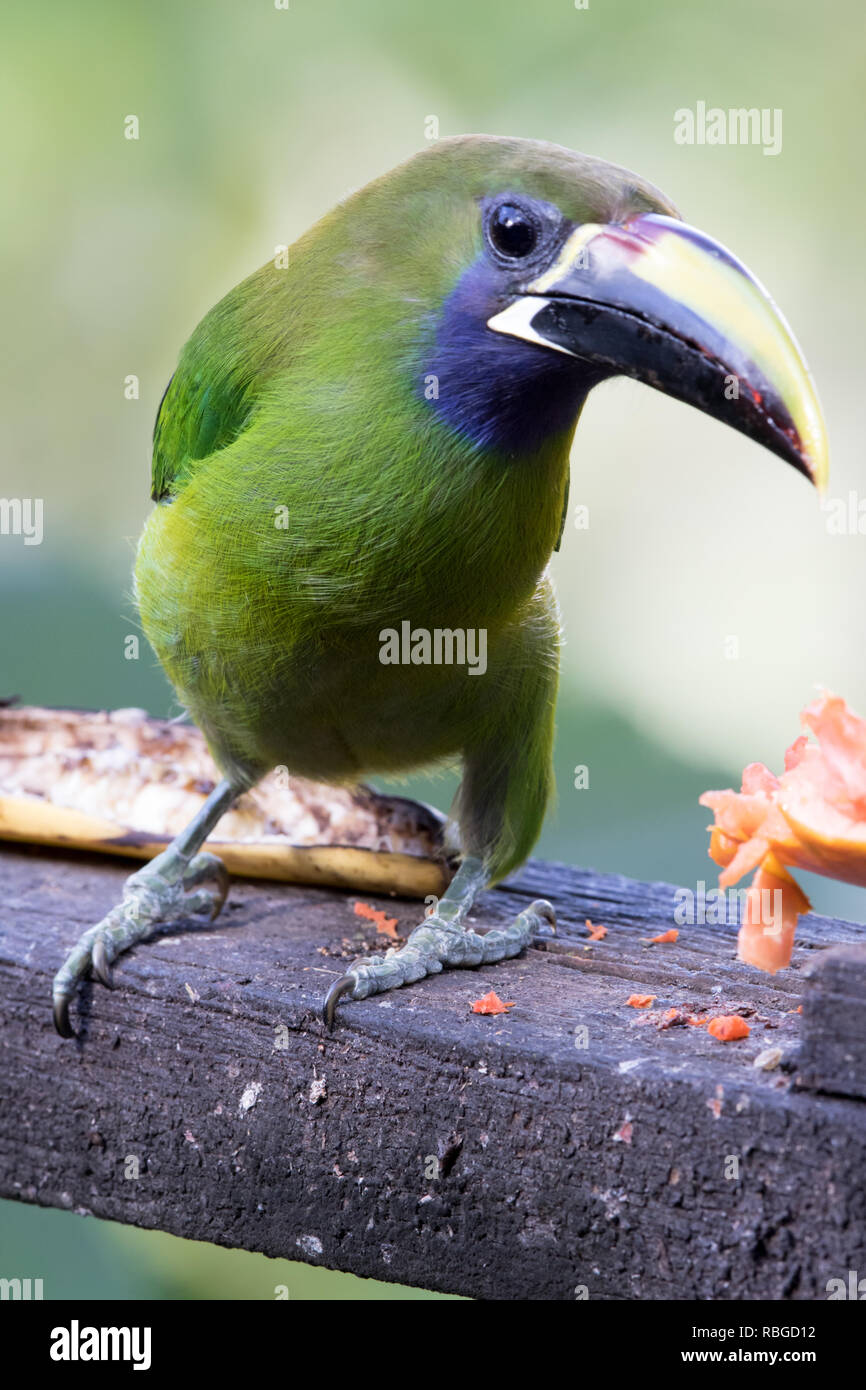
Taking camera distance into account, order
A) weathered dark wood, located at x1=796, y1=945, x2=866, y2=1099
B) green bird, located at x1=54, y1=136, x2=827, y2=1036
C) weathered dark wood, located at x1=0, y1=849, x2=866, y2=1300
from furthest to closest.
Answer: green bird, located at x1=54, y1=136, x2=827, y2=1036, weathered dark wood, located at x1=0, y1=849, x2=866, y2=1300, weathered dark wood, located at x1=796, y1=945, x2=866, y2=1099

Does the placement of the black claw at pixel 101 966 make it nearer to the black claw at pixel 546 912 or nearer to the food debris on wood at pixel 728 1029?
the black claw at pixel 546 912

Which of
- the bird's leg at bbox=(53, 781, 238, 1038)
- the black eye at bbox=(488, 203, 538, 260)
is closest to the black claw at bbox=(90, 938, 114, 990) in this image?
the bird's leg at bbox=(53, 781, 238, 1038)

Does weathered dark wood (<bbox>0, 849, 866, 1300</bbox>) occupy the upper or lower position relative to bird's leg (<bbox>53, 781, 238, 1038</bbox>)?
lower

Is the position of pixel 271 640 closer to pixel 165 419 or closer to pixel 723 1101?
pixel 165 419

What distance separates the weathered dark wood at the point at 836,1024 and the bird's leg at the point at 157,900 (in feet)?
4.69

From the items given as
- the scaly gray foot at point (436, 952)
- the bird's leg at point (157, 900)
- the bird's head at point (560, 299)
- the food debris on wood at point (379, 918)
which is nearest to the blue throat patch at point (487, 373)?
the bird's head at point (560, 299)

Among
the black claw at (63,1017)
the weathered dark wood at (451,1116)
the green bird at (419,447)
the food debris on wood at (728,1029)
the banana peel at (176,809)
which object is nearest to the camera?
the weathered dark wood at (451,1116)

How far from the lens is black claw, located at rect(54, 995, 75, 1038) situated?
2.62m

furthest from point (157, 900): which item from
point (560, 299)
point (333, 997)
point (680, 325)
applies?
point (680, 325)

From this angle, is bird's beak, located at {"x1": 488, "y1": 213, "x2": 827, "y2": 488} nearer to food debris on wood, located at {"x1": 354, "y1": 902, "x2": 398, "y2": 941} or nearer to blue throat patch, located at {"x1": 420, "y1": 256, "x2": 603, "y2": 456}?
blue throat patch, located at {"x1": 420, "y1": 256, "x2": 603, "y2": 456}

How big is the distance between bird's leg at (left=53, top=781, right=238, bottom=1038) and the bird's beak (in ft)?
4.77

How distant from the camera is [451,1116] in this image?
2141 millimetres

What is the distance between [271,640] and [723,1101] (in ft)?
4.33

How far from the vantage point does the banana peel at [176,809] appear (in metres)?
3.30
